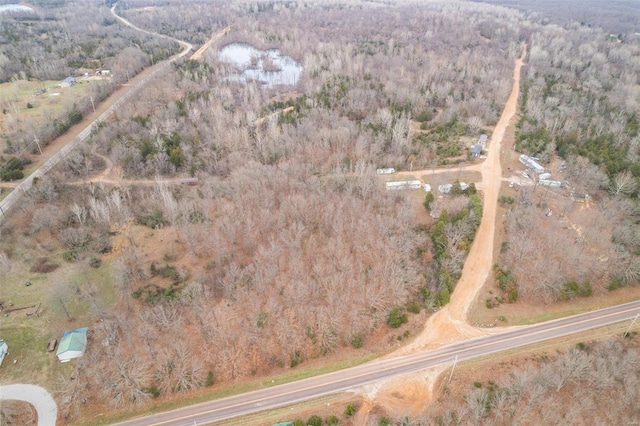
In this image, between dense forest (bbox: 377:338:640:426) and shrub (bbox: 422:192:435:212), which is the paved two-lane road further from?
shrub (bbox: 422:192:435:212)

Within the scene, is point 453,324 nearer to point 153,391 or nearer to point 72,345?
point 153,391

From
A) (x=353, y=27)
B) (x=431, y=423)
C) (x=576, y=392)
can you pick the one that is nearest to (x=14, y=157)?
(x=431, y=423)

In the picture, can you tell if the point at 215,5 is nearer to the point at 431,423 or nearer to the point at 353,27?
the point at 353,27

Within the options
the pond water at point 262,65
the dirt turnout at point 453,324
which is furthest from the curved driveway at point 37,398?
the pond water at point 262,65

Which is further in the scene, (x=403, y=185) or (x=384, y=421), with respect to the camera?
(x=403, y=185)

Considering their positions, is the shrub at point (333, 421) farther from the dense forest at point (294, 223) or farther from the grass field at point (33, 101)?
the grass field at point (33, 101)

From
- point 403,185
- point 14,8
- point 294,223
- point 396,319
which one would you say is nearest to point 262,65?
point 403,185
